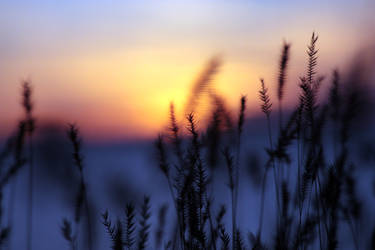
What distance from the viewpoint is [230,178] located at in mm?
1639

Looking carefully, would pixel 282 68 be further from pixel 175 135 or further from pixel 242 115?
pixel 175 135

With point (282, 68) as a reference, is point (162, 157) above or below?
below

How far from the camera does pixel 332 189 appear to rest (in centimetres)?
133

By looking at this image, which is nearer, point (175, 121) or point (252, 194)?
point (175, 121)

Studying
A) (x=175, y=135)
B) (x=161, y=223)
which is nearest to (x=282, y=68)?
(x=175, y=135)

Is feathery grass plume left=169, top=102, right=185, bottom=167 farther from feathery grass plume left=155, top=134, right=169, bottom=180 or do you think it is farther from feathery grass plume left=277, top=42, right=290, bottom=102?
feathery grass plume left=277, top=42, right=290, bottom=102

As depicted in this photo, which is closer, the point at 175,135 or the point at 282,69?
the point at 175,135

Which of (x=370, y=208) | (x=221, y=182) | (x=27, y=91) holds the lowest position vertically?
(x=370, y=208)

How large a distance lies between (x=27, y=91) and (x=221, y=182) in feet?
3.70

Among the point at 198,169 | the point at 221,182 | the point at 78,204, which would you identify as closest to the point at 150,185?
the point at 221,182

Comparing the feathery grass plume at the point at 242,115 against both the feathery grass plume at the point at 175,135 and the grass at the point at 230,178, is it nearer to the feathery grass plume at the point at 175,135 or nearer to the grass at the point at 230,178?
the grass at the point at 230,178

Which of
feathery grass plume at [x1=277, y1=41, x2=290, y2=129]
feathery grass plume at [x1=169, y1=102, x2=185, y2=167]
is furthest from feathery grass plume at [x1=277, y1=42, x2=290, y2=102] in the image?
feathery grass plume at [x1=169, y1=102, x2=185, y2=167]

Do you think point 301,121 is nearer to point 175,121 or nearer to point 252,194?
point 175,121

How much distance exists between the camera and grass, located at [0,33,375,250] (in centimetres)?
124
